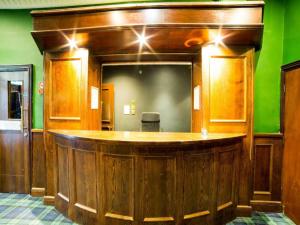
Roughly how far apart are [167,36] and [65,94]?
180 cm

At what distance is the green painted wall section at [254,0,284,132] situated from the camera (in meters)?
3.35

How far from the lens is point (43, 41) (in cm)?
312

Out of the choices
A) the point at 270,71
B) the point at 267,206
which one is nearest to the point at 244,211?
the point at 267,206

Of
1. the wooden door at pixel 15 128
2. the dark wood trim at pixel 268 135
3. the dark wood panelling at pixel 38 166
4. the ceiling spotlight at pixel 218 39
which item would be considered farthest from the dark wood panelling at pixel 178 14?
the dark wood panelling at pixel 38 166

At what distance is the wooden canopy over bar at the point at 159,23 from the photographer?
267cm

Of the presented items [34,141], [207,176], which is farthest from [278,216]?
[34,141]

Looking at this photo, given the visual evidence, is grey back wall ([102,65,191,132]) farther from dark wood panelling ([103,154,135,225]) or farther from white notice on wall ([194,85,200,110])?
dark wood panelling ([103,154,135,225])

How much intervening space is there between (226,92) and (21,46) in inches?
144

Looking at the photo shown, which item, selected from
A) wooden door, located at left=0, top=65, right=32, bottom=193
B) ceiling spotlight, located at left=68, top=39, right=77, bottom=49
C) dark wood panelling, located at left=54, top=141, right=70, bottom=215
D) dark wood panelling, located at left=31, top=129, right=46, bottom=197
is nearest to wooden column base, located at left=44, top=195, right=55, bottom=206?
dark wood panelling, located at left=54, top=141, right=70, bottom=215

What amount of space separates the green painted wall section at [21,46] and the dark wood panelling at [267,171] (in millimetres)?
3765

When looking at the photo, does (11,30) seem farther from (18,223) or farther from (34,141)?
(18,223)

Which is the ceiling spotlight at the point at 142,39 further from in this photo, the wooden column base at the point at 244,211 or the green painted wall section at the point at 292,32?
the wooden column base at the point at 244,211

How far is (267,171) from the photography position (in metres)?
3.31

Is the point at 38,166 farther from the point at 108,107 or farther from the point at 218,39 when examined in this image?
the point at 218,39
